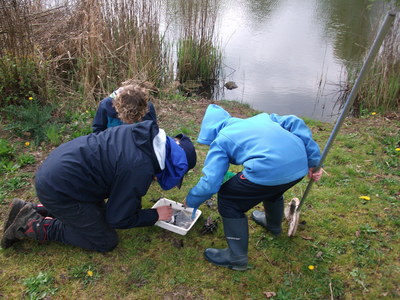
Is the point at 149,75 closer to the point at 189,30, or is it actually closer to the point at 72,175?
the point at 189,30

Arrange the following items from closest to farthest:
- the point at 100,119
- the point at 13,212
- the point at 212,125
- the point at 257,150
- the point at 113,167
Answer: the point at 257,150 → the point at 113,167 → the point at 212,125 → the point at 13,212 → the point at 100,119

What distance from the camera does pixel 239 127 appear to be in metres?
2.23

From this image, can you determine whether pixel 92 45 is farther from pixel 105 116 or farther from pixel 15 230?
pixel 15 230

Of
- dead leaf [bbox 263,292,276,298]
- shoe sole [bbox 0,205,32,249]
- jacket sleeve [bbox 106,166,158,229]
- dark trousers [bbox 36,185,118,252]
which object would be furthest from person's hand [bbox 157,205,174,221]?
shoe sole [bbox 0,205,32,249]

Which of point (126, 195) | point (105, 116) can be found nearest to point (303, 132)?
point (126, 195)

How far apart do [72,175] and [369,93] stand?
19.2 feet

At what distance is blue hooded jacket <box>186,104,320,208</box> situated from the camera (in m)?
2.12

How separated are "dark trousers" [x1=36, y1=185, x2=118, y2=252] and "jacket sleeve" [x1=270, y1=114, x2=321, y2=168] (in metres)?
1.63

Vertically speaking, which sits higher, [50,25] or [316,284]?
[50,25]

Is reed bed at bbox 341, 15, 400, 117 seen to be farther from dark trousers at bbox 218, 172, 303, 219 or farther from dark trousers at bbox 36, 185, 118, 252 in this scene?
dark trousers at bbox 36, 185, 118, 252

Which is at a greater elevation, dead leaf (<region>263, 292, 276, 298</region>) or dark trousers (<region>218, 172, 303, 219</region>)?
dark trousers (<region>218, 172, 303, 219</region>)

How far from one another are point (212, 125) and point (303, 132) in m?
0.67

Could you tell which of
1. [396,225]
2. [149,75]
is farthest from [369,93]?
[149,75]

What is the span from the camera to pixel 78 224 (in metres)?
2.50
